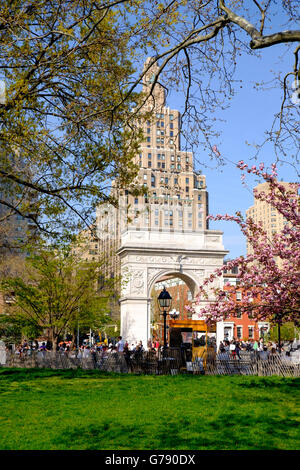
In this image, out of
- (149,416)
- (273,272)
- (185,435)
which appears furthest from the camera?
(273,272)

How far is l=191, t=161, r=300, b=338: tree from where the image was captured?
15.7 m

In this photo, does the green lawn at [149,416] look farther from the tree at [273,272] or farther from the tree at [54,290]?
the tree at [54,290]

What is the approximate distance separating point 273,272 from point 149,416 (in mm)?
8768

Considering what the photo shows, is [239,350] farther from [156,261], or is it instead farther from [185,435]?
[185,435]

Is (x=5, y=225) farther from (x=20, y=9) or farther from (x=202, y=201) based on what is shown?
(x=202, y=201)

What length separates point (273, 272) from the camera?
53.2 ft

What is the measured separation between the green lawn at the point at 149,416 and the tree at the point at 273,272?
2680mm

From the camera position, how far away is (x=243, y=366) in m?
19.5

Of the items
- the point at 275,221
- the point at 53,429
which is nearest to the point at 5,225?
the point at 53,429

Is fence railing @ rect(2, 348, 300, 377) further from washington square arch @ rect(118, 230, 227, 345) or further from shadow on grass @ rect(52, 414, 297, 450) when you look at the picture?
washington square arch @ rect(118, 230, 227, 345)

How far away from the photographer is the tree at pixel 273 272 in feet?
51.5

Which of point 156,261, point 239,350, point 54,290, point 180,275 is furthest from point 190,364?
point 180,275

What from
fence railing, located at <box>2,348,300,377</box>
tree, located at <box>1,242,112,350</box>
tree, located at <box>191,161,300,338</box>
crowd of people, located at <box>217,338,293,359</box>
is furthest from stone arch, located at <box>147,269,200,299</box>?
tree, located at <box>191,161,300,338</box>
